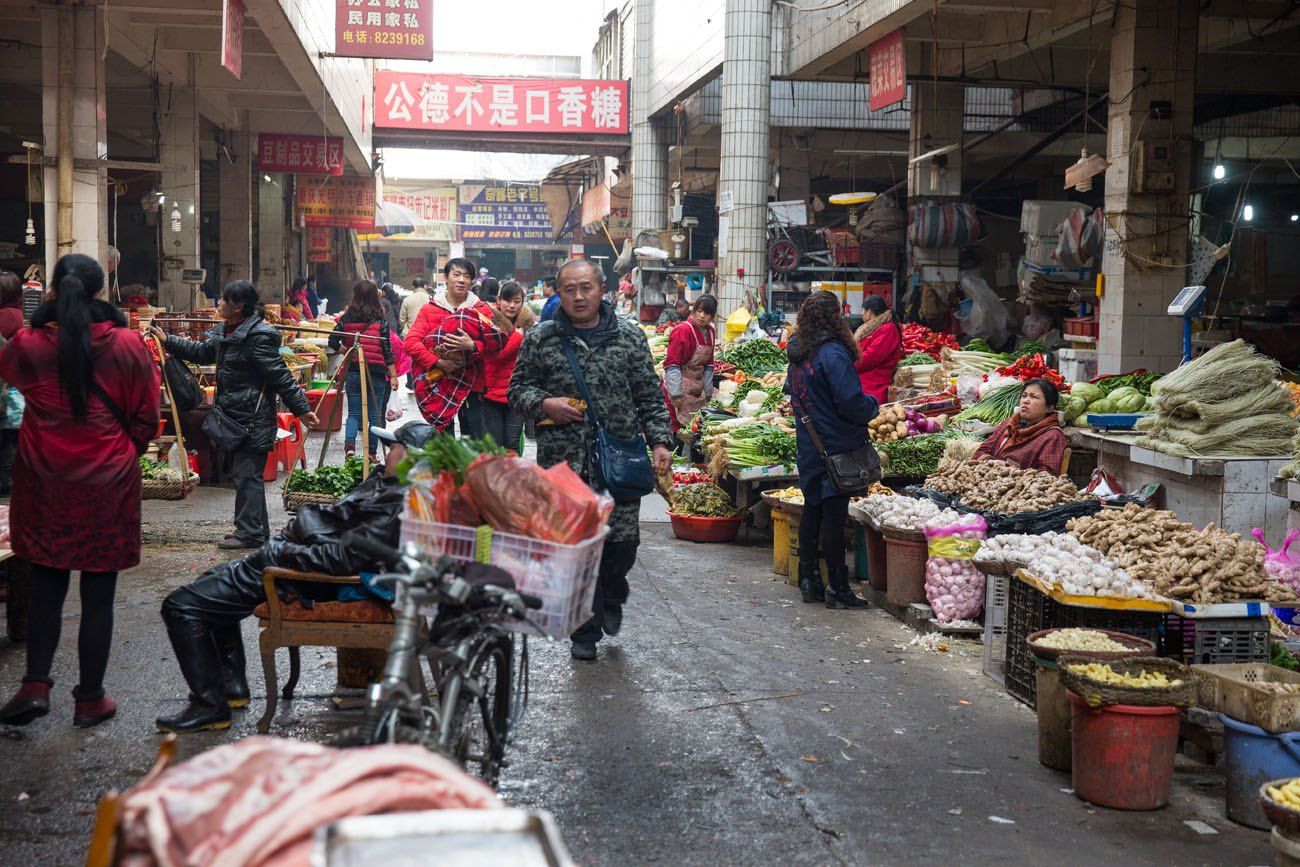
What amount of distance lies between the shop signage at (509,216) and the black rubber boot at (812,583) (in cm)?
4376

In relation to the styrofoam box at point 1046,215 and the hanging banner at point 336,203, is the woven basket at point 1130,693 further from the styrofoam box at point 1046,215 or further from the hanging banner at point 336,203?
the hanging banner at point 336,203

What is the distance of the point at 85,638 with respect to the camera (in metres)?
5.42

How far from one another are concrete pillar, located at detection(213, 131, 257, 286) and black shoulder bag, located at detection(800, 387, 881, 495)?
16.1 metres

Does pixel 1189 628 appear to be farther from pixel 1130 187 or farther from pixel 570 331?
pixel 1130 187

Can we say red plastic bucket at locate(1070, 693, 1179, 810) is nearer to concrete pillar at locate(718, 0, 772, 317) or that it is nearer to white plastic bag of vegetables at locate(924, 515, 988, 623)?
white plastic bag of vegetables at locate(924, 515, 988, 623)

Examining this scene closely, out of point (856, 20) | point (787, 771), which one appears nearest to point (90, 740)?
point (787, 771)

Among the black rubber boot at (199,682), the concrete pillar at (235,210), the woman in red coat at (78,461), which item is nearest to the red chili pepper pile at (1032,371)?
the black rubber boot at (199,682)

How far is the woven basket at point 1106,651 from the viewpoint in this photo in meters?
5.09

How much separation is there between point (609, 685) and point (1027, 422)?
12.6ft

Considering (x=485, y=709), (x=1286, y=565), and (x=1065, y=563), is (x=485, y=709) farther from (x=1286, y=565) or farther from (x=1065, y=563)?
(x=1286, y=565)

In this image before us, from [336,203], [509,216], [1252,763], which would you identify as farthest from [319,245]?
[1252,763]

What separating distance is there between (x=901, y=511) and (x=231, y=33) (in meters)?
8.36

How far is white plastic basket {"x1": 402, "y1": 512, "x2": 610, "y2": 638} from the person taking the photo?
3.77 m

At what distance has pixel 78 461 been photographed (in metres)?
5.34
